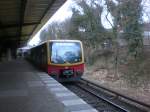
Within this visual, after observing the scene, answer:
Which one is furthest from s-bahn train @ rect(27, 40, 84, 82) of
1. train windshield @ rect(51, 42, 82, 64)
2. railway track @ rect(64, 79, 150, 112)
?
railway track @ rect(64, 79, 150, 112)

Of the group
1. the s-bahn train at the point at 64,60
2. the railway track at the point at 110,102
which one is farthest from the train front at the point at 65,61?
the railway track at the point at 110,102

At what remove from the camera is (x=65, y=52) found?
20.8 metres

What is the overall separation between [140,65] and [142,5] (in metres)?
5.95

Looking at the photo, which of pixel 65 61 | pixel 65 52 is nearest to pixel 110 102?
pixel 65 61

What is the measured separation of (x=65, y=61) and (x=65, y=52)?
53 centimetres

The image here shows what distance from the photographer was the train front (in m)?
20.5

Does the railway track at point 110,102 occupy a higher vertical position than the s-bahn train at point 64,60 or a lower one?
lower

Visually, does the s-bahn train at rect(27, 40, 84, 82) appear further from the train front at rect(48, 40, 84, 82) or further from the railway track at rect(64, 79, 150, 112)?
the railway track at rect(64, 79, 150, 112)

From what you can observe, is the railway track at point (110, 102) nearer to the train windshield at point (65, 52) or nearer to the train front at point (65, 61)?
the train front at point (65, 61)

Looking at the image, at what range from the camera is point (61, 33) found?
61469 millimetres

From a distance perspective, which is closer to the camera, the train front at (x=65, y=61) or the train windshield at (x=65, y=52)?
the train front at (x=65, y=61)

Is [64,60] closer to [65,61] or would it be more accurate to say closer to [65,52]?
[65,61]

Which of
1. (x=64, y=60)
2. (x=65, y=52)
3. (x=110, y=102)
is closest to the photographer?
(x=110, y=102)

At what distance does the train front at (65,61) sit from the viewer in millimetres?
20547
